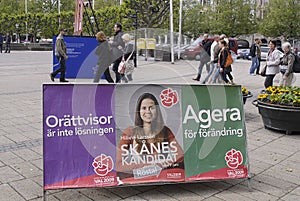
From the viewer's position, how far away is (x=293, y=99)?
611cm

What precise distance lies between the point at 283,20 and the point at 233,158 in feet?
153

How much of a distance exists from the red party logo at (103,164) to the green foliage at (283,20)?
1839 inches

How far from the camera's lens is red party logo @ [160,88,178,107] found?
12.5ft

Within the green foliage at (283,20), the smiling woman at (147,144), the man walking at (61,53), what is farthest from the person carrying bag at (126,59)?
the green foliage at (283,20)

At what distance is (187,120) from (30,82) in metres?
10.2

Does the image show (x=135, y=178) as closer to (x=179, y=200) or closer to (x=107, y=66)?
(x=179, y=200)

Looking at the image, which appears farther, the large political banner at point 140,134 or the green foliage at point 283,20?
the green foliage at point 283,20

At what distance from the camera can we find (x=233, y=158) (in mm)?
3963

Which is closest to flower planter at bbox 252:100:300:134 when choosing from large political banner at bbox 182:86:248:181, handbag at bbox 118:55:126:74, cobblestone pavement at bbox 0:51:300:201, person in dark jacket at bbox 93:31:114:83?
cobblestone pavement at bbox 0:51:300:201

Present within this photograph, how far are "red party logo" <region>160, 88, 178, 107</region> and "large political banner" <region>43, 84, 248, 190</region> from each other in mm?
11

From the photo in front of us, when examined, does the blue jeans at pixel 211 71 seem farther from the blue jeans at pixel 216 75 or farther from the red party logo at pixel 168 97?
the red party logo at pixel 168 97

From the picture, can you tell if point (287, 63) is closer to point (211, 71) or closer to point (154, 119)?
Result: point (211, 71)

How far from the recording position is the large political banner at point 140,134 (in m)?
3.56

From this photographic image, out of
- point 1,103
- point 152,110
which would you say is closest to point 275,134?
point 152,110
